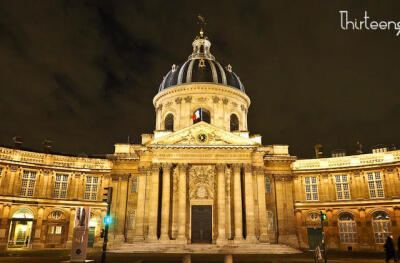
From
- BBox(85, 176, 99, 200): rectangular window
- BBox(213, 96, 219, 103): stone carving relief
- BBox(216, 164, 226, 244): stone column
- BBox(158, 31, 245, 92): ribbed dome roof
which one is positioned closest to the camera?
BBox(216, 164, 226, 244): stone column

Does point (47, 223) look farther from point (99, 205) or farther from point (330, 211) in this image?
point (330, 211)

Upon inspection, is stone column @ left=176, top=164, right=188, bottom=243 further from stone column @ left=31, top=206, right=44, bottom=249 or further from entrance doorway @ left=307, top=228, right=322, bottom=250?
stone column @ left=31, top=206, right=44, bottom=249

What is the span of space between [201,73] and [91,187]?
2138cm

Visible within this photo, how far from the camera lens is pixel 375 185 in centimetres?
3625

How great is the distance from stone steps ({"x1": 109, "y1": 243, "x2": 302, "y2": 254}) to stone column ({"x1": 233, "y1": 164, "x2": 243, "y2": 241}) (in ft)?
5.06

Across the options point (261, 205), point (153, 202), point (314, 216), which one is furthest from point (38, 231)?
point (314, 216)

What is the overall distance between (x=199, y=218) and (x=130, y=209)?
9.20 meters

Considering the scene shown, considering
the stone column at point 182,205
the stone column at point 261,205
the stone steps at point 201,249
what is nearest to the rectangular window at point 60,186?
the stone steps at point 201,249

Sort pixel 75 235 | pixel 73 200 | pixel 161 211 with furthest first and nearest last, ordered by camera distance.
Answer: pixel 73 200
pixel 161 211
pixel 75 235

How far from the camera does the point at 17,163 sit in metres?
35.6

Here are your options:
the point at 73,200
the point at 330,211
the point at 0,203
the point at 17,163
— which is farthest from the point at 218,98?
the point at 0,203

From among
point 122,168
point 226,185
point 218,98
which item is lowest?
point 226,185

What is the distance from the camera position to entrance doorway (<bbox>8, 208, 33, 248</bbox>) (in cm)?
3447

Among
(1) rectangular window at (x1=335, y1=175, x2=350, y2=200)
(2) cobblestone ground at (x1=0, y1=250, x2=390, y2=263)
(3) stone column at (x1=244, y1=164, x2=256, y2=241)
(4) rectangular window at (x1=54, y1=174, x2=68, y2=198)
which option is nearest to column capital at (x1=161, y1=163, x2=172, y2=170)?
(3) stone column at (x1=244, y1=164, x2=256, y2=241)
